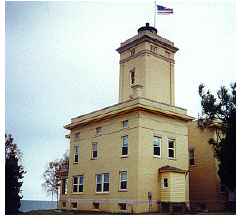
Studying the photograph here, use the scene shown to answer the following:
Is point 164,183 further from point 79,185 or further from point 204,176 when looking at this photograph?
point 79,185

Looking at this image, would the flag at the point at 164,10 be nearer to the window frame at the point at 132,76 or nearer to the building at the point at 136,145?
the building at the point at 136,145

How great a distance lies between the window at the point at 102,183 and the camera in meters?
27.8

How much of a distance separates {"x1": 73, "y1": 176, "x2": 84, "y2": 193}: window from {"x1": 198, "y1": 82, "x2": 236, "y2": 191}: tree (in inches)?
518

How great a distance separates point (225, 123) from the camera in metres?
25.3

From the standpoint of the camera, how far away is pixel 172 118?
2838 centimetres

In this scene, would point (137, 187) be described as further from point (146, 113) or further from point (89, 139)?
point (89, 139)

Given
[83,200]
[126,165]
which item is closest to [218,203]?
[126,165]

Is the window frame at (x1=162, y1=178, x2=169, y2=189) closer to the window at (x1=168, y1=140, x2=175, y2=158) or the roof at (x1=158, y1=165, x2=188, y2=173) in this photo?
the roof at (x1=158, y1=165, x2=188, y2=173)

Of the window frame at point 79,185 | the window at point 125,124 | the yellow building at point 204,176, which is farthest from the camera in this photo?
the window frame at point 79,185

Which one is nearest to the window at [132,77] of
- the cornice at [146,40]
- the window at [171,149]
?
the cornice at [146,40]

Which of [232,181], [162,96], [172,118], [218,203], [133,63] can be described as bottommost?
[218,203]

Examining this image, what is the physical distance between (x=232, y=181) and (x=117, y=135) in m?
10.1

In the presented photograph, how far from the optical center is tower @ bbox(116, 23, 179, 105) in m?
32.1

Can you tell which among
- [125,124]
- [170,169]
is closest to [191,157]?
[170,169]
